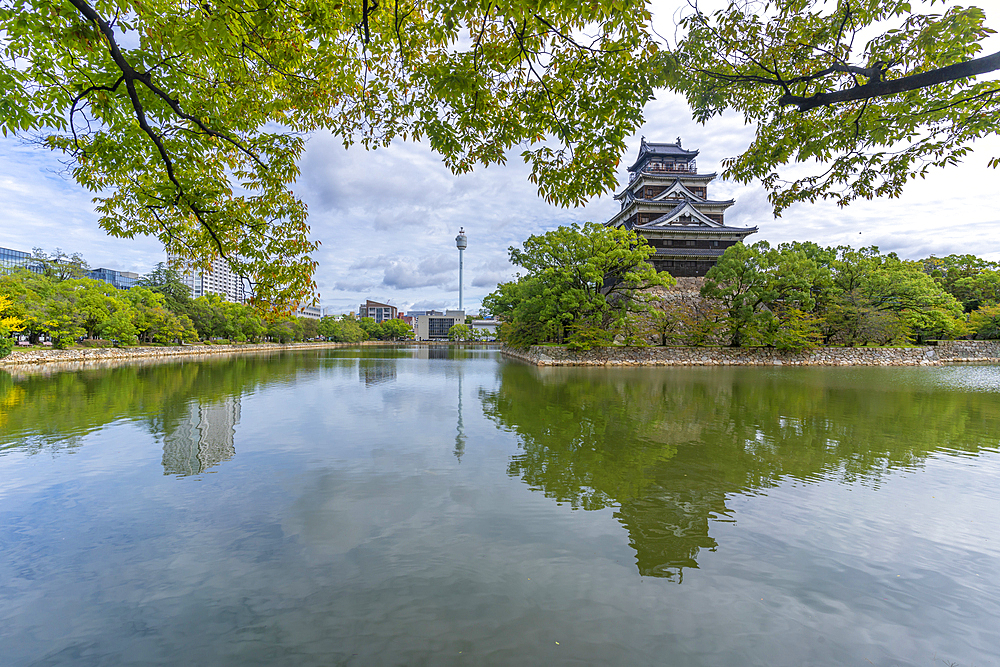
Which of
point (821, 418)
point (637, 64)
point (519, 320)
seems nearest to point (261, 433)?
point (637, 64)

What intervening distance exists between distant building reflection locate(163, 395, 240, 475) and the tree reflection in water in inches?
183

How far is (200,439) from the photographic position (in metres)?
7.49

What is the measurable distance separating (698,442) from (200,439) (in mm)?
8938

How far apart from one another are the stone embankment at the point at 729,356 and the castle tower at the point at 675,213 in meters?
8.23

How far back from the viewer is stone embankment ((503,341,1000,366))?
25531 millimetres

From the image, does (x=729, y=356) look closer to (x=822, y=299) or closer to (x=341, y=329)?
(x=822, y=299)

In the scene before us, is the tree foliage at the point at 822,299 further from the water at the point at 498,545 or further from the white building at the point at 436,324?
the white building at the point at 436,324

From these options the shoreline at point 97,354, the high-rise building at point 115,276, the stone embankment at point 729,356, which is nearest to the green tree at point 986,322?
the stone embankment at point 729,356

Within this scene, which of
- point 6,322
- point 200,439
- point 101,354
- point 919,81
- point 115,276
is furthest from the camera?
point 115,276

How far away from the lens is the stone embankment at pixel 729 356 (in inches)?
1005

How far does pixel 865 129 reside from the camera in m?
4.64

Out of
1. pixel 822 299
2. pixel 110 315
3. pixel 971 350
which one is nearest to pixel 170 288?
pixel 110 315

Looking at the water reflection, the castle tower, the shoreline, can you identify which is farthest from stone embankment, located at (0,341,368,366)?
the castle tower

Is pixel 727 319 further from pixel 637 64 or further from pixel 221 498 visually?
pixel 221 498
